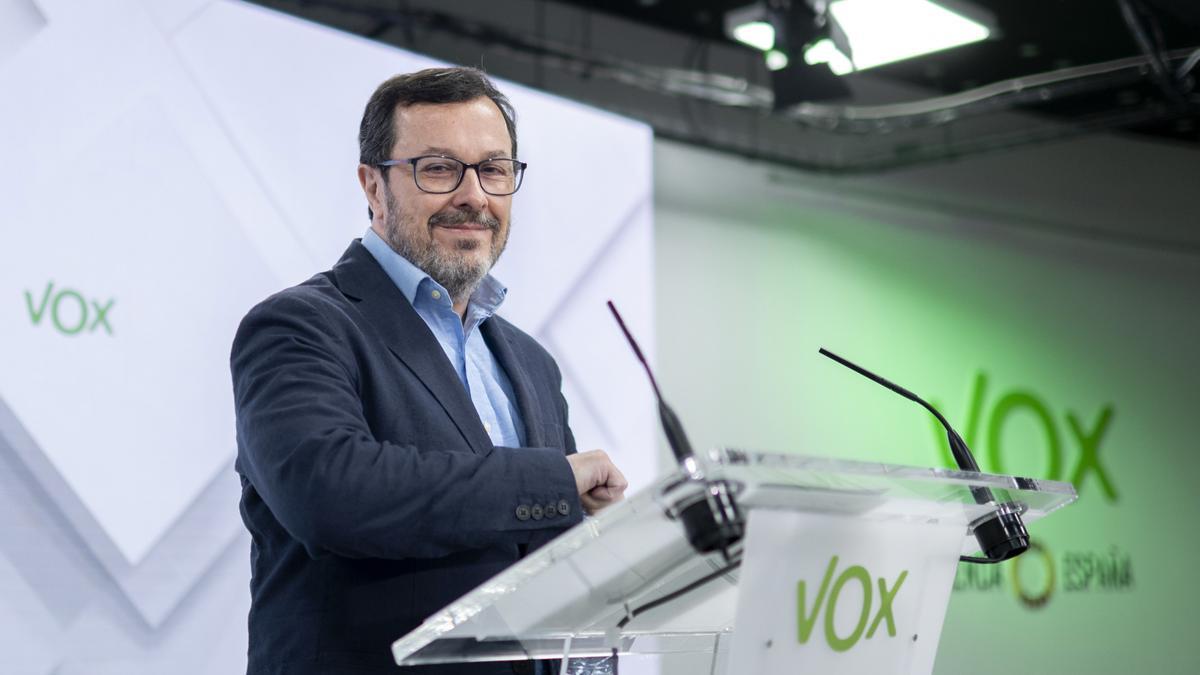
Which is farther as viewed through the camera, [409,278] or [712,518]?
[409,278]

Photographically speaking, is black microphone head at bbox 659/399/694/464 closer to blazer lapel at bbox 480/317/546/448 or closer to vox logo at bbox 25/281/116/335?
blazer lapel at bbox 480/317/546/448

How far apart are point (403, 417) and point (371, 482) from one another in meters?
0.24

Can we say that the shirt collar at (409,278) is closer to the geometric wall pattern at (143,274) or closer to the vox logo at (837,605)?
the vox logo at (837,605)

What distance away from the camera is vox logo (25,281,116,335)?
2.96 meters

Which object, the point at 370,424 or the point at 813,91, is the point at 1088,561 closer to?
the point at 813,91

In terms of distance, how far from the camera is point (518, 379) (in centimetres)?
194

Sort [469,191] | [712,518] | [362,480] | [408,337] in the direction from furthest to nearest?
1. [469,191]
2. [408,337]
3. [362,480]
4. [712,518]

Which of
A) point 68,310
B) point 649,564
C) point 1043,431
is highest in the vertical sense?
point 68,310

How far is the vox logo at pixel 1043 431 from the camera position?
6.94 m

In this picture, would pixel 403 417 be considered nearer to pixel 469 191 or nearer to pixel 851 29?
pixel 469 191

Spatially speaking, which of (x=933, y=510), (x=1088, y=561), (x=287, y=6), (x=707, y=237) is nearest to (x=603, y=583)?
(x=933, y=510)

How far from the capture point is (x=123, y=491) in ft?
10.1

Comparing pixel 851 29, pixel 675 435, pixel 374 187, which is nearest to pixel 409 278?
pixel 374 187

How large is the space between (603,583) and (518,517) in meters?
0.16
